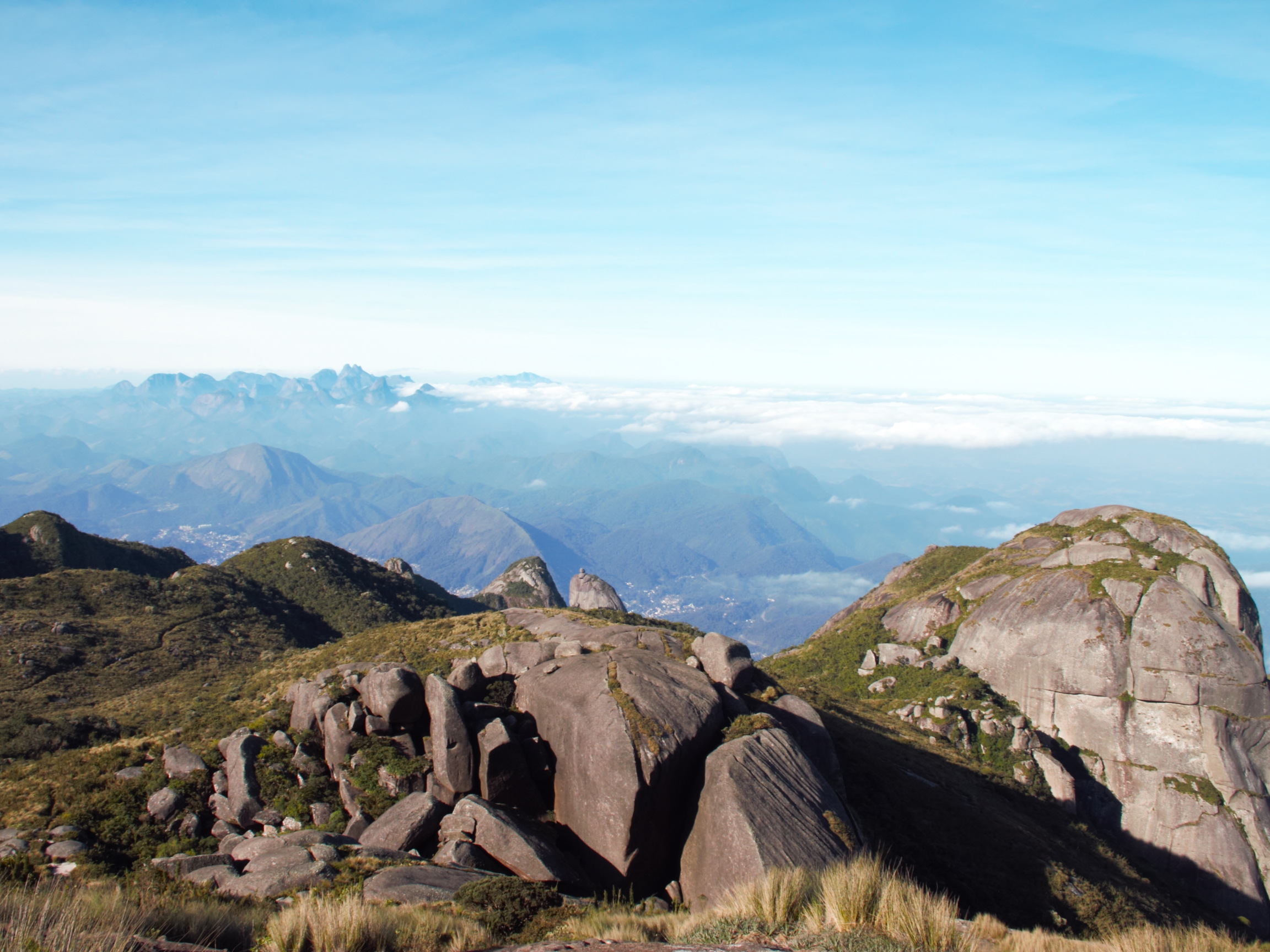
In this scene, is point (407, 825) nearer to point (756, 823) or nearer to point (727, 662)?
point (756, 823)

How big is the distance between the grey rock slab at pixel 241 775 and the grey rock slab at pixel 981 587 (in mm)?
63453

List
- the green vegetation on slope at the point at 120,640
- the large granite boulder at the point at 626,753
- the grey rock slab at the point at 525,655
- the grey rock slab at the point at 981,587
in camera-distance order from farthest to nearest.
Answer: the grey rock slab at the point at 981,587
the green vegetation on slope at the point at 120,640
the grey rock slab at the point at 525,655
the large granite boulder at the point at 626,753

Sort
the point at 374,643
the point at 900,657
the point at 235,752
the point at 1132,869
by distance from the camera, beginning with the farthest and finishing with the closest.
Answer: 1. the point at 900,657
2. the point at 374,643
3. the point at 1132,869
4. the point at 235,752

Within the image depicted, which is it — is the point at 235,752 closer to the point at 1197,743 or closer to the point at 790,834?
the point at 790,834

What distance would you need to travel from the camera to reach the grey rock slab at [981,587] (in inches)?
2510

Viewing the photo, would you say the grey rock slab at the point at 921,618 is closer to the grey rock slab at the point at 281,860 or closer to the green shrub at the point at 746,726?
the green shrub at the point at 746,726

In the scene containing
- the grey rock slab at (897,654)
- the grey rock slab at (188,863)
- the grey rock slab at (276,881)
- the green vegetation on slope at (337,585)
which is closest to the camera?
the grey rock slab at (276,881)

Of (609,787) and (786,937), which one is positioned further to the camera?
(609,787)

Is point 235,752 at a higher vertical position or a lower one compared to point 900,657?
higher

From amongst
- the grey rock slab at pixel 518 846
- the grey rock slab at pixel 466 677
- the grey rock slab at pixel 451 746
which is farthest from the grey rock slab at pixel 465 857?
the grey rock slab at pixel 466 677

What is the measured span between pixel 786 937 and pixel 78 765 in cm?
3133

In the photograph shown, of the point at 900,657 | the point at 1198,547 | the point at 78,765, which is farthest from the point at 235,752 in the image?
the point at 1198,547

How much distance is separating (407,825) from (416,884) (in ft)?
13.6

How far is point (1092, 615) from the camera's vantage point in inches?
2079
